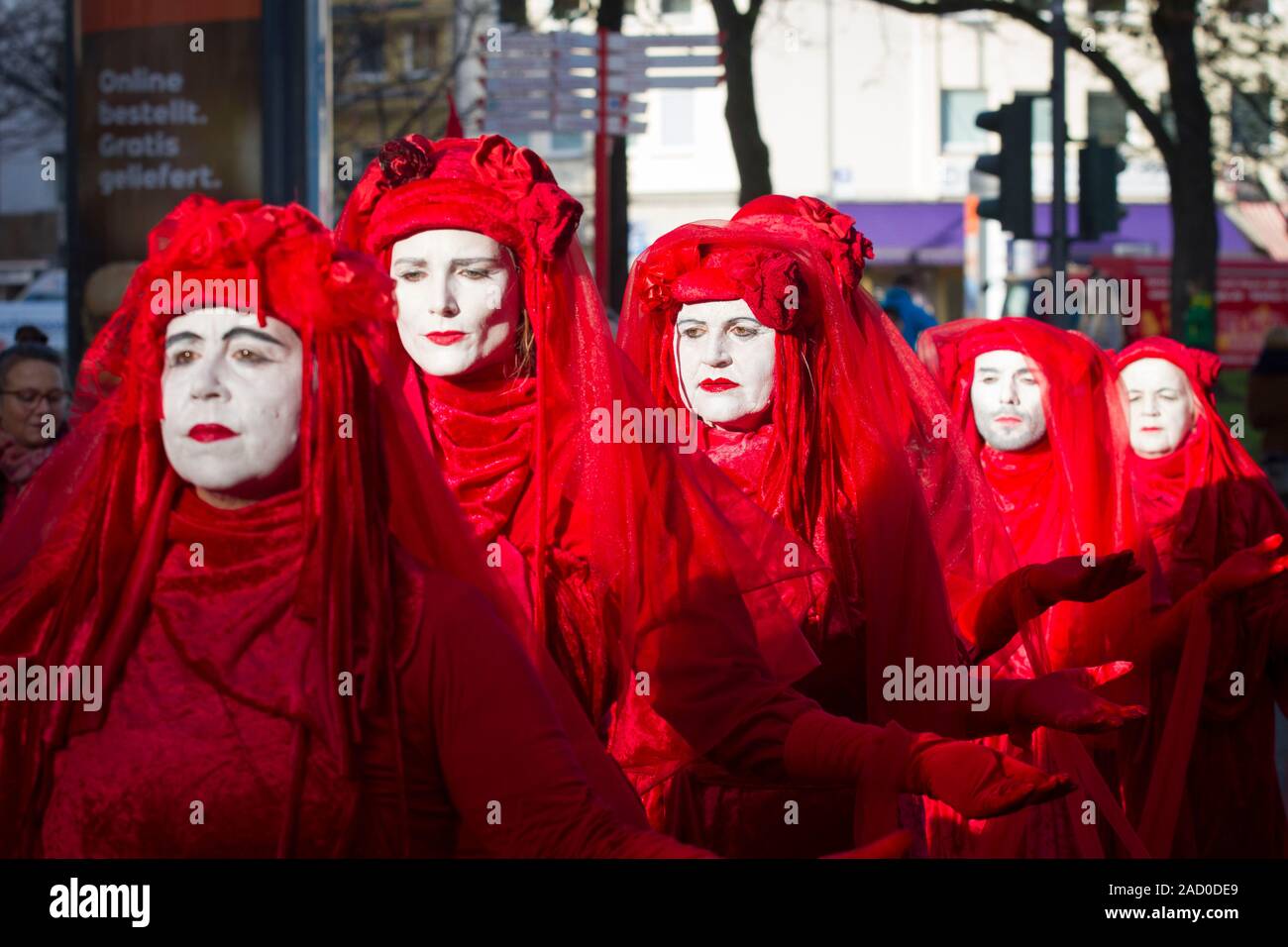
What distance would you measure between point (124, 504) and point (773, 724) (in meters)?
1.35

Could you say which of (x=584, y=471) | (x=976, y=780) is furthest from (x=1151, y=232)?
(x=976, y=780)

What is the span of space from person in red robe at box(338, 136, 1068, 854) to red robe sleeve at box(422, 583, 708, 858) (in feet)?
3.37

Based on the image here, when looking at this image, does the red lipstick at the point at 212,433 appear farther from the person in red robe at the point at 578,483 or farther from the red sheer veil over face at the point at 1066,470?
the red sheer veil over face at the point at 1066,470

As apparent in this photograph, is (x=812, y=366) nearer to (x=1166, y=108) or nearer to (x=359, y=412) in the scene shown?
(x=359, y=412)

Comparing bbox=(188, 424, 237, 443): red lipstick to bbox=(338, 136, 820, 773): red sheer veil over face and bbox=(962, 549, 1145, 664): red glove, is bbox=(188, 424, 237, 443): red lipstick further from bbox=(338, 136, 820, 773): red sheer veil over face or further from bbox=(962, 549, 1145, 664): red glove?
bbox=(962, 549, 1145, 664): red glove

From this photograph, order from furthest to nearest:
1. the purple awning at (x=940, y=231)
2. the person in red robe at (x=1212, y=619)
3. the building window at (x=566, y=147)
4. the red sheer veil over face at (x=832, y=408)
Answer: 1. the building window at (x=566, y=147)
2. the purple awning at (x=940, y=231)
3. the person in red robe at (x=1212, y=619)
4. the red sheer veil over face at (x=832, y=408)

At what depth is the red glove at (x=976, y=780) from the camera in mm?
3066

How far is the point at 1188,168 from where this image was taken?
16844mm

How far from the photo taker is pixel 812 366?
4.75 meters

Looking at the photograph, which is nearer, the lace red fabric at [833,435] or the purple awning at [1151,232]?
the lace red fabric at [833,435]

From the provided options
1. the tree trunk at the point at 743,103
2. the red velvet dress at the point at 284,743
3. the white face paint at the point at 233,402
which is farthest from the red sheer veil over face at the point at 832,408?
the tree trunk at the point at 743,103

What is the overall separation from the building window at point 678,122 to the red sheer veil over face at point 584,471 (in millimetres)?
34214
